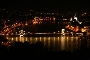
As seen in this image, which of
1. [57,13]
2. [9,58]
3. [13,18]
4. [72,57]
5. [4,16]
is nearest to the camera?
[9,58]

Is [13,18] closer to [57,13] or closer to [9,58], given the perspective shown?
[57,13]

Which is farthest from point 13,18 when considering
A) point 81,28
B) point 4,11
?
point 81,28

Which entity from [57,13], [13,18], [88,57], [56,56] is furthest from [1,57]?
[57,13]

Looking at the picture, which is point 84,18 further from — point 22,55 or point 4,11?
point 22,55

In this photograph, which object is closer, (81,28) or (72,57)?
(72,57)

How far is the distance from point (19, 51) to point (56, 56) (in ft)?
2.45

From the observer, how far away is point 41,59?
240 inches

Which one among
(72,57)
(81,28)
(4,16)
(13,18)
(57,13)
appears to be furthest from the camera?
(57,13)

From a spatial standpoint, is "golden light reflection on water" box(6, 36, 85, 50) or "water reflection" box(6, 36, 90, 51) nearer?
"water reflection" box(6, 36, 90, 51)

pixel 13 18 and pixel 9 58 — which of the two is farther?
pixel 13 18

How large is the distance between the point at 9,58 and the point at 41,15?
1160 inches

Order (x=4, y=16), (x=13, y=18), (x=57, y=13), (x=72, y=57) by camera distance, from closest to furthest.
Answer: (x=72, y=57)
(x=4, y=16)
(x=13, y=18)
(x=57, y=13)

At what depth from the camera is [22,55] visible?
6230mm

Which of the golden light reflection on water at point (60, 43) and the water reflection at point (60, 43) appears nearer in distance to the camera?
the water reflection at point (60, 43)
